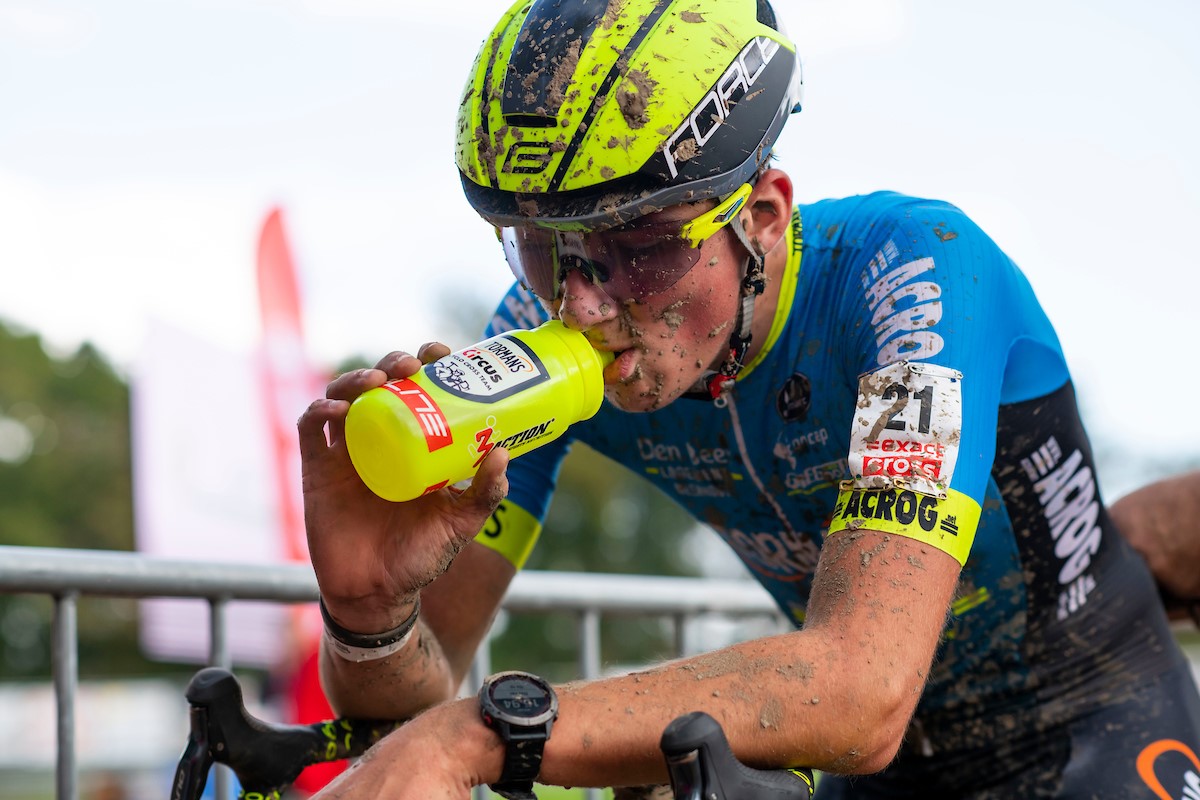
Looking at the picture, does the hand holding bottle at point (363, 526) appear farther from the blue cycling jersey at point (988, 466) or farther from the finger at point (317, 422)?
the blue cycling jersey at point (988, 466)

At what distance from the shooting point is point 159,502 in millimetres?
11914

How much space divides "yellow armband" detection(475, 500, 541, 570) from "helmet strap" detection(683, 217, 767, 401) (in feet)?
2.05

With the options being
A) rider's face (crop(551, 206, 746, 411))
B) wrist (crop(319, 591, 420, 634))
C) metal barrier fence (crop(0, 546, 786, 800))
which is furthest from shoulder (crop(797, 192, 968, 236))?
metal barrier fence (crop(0, 546, 786, 800))

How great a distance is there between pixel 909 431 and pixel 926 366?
139 millimetres

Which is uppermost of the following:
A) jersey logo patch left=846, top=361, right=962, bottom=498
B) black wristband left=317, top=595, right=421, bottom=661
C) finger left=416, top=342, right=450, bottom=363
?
finger left=416, top=342, right=450, bottom=363

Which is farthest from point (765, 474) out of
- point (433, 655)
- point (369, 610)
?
point (369, 610)

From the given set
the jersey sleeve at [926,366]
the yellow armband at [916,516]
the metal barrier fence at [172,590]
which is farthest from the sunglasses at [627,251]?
the metal barrier fence at [172,590]

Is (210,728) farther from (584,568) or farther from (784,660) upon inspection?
(584,568)

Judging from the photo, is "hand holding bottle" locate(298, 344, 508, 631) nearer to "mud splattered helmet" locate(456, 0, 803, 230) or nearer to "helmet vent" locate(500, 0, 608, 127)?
"mud splattered helmet" locate(456, 0, 803, 230)

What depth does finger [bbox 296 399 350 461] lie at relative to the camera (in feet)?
7.54

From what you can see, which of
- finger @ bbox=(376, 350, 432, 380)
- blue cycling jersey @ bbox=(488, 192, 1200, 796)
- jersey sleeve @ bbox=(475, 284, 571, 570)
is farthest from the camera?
jersey sleeve @ bbox=(475, 284, 571, 570)

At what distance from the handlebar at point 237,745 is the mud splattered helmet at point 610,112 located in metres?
1.08

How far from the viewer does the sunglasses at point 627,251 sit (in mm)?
2410

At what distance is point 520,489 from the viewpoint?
3.23 metres
